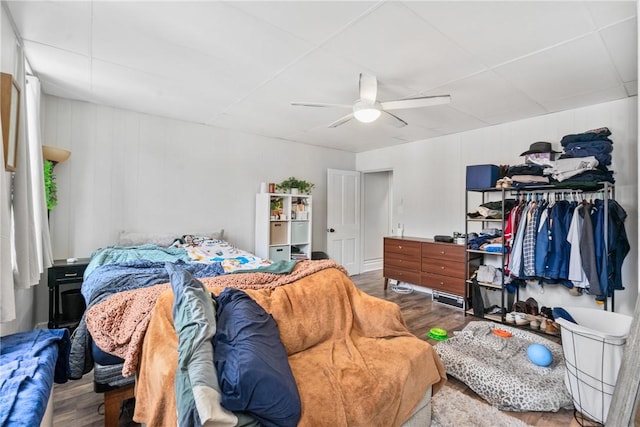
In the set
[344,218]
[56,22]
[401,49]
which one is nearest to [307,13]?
[401,49]

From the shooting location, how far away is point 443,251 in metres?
4.16

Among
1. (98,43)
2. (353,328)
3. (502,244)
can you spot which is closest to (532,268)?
(502,244)

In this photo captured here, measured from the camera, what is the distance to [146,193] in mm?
3961

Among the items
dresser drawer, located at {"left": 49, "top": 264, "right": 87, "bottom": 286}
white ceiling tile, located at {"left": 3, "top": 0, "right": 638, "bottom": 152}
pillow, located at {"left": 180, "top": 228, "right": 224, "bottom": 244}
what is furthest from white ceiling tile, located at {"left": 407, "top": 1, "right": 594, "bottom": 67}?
dresser drawer, located at {"left": 49, "top": 264, "right": 87, "bottom": 286}

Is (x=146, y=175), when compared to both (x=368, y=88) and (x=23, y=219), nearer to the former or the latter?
(x=23, y=219)

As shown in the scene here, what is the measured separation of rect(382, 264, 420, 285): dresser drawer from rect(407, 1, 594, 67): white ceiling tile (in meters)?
3.08

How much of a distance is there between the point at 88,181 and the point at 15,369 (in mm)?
2793

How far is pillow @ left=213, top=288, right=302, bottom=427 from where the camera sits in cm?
105

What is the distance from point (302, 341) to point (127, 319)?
1.00m

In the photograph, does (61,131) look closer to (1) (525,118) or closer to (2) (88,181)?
(2) (88,181)

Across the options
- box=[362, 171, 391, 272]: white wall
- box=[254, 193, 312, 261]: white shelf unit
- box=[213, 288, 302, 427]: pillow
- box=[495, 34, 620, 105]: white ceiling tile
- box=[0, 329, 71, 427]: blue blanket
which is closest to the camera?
box=[213, 288, 302, 427]: pillow

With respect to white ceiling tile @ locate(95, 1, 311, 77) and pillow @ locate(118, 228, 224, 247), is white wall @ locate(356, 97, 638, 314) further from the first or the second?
pillow @ locate(118, 228, 224, 247)

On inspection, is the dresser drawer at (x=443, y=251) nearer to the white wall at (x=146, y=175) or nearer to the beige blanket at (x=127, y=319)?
the white wall at (x=146, y=175)

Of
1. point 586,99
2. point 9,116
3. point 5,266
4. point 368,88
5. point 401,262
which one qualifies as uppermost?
point 586,99
